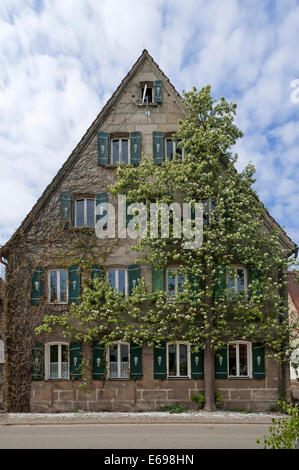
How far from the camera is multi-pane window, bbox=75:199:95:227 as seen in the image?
55.3 ft

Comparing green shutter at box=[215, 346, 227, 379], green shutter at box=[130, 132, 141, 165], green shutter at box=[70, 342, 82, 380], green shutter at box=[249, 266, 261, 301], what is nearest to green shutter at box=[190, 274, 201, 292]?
green shutter at box=[249, 266, 261, 301]

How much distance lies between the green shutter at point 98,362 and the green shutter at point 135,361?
1055 millimetres

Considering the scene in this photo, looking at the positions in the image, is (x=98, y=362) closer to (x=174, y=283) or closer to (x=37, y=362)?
(x=37, y=362)

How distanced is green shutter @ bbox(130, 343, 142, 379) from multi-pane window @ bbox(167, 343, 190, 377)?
1.10 metres

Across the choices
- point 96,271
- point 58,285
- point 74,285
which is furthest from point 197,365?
point 58,285

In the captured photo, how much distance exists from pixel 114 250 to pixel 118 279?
45.1 inches

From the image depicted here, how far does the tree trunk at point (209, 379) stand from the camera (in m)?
15.2

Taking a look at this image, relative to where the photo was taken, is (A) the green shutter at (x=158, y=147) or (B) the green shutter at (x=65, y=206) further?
(A) the green shutter at (x=158, y=147)

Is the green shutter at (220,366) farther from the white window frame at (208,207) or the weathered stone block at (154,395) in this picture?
the white window frame at (208,207)

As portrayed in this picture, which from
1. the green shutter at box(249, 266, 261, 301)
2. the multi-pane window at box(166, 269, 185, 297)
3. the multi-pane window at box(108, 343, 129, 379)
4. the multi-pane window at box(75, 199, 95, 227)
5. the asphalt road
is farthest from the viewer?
the multi-pane window at box(75, 199, 95, 227)

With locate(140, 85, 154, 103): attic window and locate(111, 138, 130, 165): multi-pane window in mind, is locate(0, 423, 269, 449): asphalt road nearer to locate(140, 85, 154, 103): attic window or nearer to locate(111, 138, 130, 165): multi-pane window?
locate(111, 138, 130, 165): multi-pane window

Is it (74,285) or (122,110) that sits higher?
(122,110)

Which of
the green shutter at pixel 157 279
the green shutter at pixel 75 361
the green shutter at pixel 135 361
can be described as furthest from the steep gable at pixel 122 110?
the green shutter at pixel 135 361

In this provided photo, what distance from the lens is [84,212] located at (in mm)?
16906
